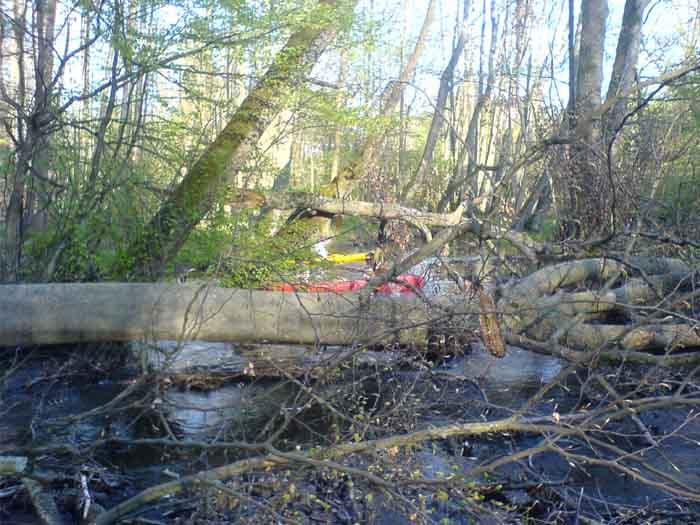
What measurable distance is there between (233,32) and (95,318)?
3.40 metres

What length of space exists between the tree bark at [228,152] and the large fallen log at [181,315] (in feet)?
4.41

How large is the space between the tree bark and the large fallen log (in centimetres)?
134

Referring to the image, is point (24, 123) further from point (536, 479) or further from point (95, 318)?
point (536, 479)

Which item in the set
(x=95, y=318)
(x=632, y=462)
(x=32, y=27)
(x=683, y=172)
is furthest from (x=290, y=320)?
(x=683, y=172)

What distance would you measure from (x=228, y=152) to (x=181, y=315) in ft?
10.1

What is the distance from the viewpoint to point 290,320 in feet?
20.0

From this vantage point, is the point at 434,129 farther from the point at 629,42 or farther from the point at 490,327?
the point at 490,327

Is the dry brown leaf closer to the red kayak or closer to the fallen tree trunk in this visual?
the fallen tree trunk

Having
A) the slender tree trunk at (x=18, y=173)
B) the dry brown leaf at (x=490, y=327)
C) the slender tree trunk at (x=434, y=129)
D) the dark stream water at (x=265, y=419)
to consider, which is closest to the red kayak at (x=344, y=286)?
the dry brown leaf at (x=490, y=327)

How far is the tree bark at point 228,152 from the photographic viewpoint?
24.3ft

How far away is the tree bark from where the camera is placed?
741 centimetres

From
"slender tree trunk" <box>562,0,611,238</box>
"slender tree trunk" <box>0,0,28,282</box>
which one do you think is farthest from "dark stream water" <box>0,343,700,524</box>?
"slender tree trunk" <box>562,0,611,238</box>

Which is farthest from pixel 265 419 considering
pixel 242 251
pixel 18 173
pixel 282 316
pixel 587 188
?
pixel 587 188

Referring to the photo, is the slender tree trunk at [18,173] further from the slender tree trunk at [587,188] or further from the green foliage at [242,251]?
the slender tree trunk at [587,188]
